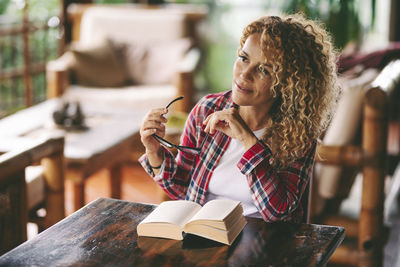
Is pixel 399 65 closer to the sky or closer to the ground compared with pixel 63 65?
closer to the sky

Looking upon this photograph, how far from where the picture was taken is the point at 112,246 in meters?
1.17

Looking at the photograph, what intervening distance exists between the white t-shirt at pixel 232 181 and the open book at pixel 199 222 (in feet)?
0.56

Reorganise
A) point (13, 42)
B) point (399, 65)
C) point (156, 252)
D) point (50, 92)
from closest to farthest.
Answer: point (156, 252) < point (399, 65) < point (50, 92) < point (13, 42)

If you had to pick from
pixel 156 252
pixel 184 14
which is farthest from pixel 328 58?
pixel 184 14

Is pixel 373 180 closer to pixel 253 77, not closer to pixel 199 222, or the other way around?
pixel 253 77

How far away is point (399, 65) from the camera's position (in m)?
2.74

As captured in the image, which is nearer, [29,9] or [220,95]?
[220,95]

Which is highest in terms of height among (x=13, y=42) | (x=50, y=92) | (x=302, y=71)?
(x=302, y=71)

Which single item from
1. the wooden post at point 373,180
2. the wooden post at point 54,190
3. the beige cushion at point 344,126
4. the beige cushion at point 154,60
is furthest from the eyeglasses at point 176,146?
the beige cushion at point 154,60

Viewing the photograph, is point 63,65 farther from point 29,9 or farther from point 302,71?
point 302,71

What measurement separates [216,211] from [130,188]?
235 cm

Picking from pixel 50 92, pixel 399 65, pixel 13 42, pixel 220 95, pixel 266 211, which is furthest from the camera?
pixel 13 42

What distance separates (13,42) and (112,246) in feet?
11.7

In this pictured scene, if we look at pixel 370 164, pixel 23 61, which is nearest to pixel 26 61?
pixel 23 61
